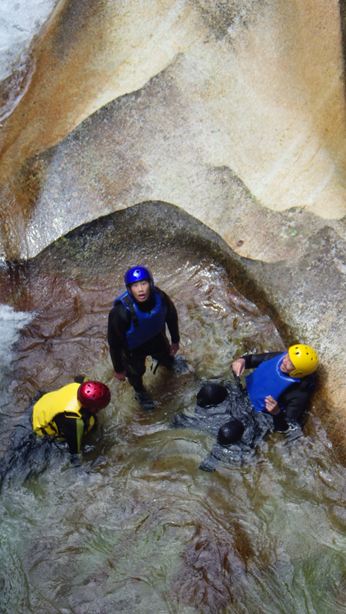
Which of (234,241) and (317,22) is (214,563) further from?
(317,22)

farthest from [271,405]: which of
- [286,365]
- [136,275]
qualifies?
[136,275]

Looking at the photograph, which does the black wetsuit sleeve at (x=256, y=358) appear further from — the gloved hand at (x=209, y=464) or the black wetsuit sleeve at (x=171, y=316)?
the gloved hand at (x=209, y=464)

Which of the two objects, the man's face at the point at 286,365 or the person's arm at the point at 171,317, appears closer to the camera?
the man's face at the point at 286,365

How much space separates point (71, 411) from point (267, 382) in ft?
5.77

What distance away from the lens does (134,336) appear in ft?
17.6

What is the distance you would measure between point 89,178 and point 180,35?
1949mm

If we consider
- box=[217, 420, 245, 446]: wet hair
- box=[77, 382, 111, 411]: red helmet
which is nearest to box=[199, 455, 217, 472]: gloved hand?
box=[217, 420, 245, 446]: wet hair

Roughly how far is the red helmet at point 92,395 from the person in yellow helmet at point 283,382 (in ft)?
4.16

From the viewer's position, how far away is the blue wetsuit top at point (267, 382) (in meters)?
5.35

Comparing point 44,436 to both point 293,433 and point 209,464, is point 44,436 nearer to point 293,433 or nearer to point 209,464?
point 209,464

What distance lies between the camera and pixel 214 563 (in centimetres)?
492

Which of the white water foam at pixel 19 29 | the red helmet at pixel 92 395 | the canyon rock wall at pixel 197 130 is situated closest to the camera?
the red helmet at pixel 92 395

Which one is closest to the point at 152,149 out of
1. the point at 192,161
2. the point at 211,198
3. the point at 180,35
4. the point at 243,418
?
the point at 192,161

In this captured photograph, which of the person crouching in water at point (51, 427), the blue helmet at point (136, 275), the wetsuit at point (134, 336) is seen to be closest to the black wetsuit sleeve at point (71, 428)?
the person crouching in water at point (51, 427)
